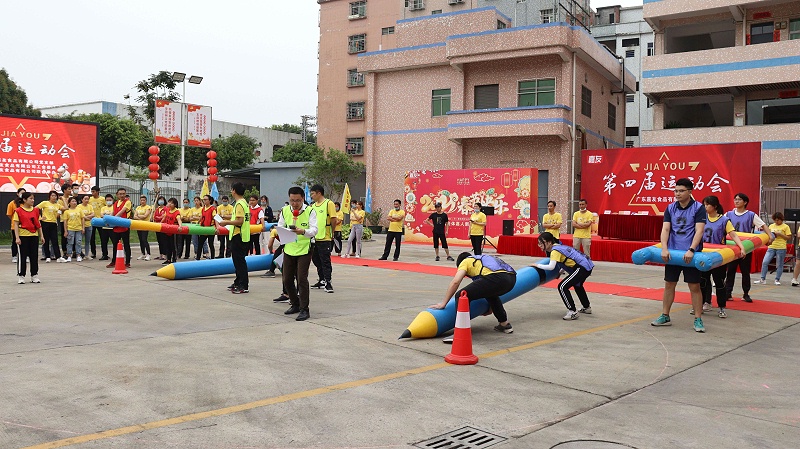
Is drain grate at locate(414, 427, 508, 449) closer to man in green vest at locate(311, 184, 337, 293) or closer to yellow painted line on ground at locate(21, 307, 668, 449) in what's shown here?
yellow painted line on ground at locate(21, 307, 668, 449)

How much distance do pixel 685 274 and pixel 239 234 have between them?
685 cm

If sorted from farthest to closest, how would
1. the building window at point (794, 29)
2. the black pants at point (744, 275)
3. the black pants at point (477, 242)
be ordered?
the building window at point (794, 29)
the black pants at point (477, 242)
the black pants at point (744, 275)

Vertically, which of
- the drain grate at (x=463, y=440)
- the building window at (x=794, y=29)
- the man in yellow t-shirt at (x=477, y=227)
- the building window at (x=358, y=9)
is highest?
the building window at (x=358, y=9)

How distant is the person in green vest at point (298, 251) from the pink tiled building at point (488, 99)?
22.3 metres

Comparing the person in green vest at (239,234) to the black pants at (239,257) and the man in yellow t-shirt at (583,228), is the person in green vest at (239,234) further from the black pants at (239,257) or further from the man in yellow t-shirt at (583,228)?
the man in yellow t-shirt at (583,228)

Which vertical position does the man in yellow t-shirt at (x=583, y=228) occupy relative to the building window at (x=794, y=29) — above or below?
below

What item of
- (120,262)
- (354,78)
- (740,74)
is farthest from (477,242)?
(354,78)

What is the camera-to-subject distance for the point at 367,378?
5418 mm

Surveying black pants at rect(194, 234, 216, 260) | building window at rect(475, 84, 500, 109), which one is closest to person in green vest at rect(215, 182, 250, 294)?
black pants at rect(194, 234, 216, 260)

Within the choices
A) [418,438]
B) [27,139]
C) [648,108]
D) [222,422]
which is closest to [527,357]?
[418,438]

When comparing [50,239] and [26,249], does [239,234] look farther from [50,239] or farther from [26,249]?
[50,239]

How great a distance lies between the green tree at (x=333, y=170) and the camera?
38500 millimetres

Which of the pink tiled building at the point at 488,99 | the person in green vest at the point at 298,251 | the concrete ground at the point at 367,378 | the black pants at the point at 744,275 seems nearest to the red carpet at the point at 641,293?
the black pants at the point at 744,275

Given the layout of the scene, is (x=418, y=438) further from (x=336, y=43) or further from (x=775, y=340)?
(x=336, y=43)
